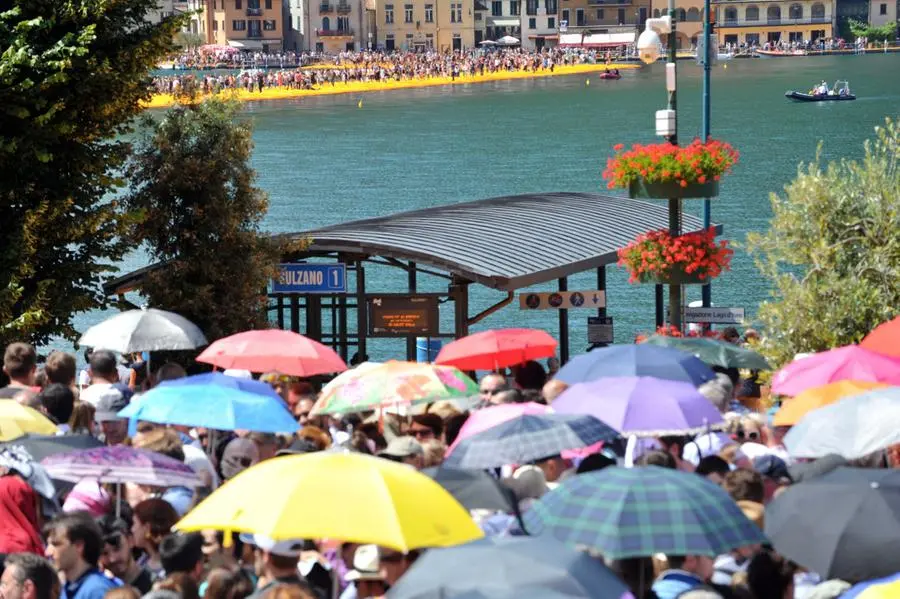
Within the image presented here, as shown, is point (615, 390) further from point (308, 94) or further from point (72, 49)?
point (308, 94)

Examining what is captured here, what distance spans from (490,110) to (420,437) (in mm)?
139669

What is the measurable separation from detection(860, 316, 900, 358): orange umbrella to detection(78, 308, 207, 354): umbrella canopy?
649cm

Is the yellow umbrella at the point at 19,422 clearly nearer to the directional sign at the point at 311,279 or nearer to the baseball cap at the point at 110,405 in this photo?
the baseball cap at the point at 110,405

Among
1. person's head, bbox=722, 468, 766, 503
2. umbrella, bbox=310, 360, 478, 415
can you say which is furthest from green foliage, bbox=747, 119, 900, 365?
person's head, bbox=722, 468, 766, 503

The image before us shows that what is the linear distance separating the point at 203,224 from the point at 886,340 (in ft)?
37.1

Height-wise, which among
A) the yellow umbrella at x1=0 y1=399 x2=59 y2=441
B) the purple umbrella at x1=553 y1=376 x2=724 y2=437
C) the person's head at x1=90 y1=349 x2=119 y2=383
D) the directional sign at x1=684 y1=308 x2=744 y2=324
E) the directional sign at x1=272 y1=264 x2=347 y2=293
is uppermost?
the yellow umbrella at x1=0 y1=399 x2=59 y2=441

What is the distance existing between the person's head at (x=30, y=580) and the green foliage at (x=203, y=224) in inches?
616

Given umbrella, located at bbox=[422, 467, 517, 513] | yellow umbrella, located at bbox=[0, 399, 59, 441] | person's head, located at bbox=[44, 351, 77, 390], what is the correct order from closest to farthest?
umbrella, located at bbox=[422, 467, 517, 513]
yellow umbrella, located at bbox=[0, 399, 59, 441]
person's head, located at bbox=[44, 351, 77, 390]

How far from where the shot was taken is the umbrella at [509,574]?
7266mm

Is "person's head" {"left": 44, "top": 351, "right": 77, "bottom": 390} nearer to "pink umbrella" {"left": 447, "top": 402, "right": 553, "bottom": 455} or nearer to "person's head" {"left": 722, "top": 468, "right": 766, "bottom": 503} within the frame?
"pink umbrella" {"left": 447, "top": 402, "right": 553, "bottom": 455}

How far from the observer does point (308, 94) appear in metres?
169

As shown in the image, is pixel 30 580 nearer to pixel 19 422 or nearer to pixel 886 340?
pixel 19 422

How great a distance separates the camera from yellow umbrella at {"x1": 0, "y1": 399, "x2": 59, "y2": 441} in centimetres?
1151

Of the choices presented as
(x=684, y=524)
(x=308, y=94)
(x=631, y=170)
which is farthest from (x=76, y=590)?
(x=308, y=94)
